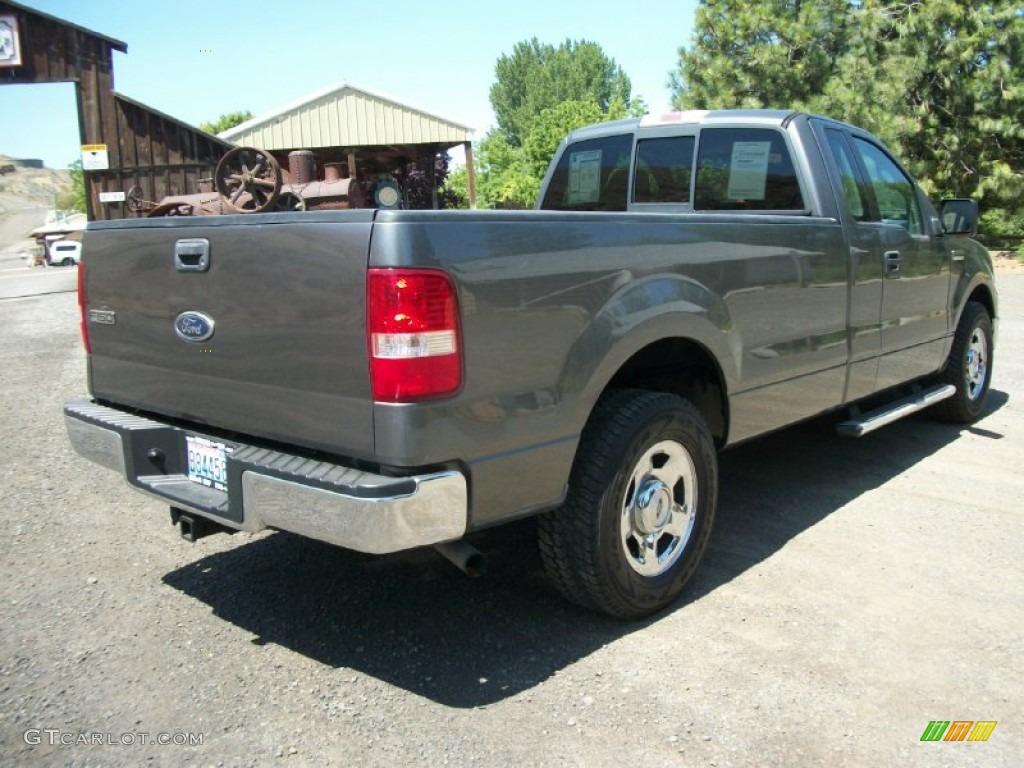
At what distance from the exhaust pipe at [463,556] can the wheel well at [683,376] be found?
915 millimetres

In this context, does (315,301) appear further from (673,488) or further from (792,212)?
(792,212)

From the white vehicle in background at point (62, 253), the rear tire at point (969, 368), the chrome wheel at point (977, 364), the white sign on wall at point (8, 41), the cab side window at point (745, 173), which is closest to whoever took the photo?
the cab side window at point (745, 173)

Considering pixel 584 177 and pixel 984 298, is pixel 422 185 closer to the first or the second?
pixel 984 298

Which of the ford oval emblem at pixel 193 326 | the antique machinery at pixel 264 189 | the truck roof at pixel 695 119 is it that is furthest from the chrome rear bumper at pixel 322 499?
the antique machinery at pixel 264 189

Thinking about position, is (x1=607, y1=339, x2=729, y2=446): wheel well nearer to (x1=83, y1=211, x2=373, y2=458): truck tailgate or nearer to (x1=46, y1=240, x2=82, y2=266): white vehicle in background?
(x1=83, y1=211, x2=373, y2=458): truck tailgate

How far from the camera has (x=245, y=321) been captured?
9.08ft

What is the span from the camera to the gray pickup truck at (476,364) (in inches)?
96.9

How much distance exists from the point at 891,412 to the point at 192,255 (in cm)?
365

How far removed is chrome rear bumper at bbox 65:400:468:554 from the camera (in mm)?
2426

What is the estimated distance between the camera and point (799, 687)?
281 cm

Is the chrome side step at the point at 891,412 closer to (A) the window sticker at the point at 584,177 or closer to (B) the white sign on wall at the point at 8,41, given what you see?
(A) the window sticker at the point at 584,177

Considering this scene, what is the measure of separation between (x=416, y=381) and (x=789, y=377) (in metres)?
2.11

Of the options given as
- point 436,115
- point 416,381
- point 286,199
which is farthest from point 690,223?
point 436,115

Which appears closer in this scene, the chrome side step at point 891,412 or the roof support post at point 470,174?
the chrome side step at point 891,412
